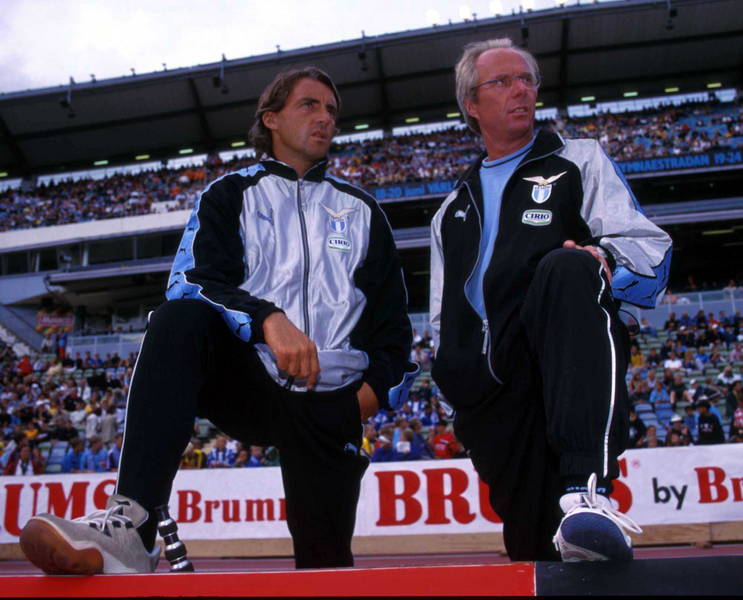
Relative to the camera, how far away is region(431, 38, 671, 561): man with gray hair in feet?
4.91

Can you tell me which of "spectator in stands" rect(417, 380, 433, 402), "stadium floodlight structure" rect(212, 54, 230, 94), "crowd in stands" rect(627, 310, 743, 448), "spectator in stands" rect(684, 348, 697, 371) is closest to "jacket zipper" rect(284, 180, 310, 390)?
"crowd in stands" rect(627, 310, 743, 448)

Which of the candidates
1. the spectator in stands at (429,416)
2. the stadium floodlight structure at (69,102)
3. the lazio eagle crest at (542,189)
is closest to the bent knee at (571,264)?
the lazio eagle crest at (542,189)

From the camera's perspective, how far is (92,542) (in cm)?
127

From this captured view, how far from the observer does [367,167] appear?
28734mm

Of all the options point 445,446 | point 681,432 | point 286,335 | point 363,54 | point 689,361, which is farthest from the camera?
point 363,54

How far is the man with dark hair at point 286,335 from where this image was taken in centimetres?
167

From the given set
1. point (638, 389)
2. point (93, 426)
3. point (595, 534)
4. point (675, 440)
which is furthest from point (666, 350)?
point (595, 534)

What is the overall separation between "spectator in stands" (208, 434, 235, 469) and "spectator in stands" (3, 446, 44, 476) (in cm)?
273

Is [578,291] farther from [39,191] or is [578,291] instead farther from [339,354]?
[39,191]

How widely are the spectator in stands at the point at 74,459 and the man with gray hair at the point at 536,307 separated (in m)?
9.16

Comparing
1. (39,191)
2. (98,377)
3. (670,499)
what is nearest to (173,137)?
(39,191)

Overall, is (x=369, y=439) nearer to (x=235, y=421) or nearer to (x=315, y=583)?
(x=235, y=421)

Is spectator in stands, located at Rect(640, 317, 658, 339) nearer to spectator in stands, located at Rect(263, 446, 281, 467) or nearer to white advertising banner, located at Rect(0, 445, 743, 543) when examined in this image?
white advertising banner, located at Rect(0, 445, 743, 543)

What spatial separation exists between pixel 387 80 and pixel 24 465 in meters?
23.4
